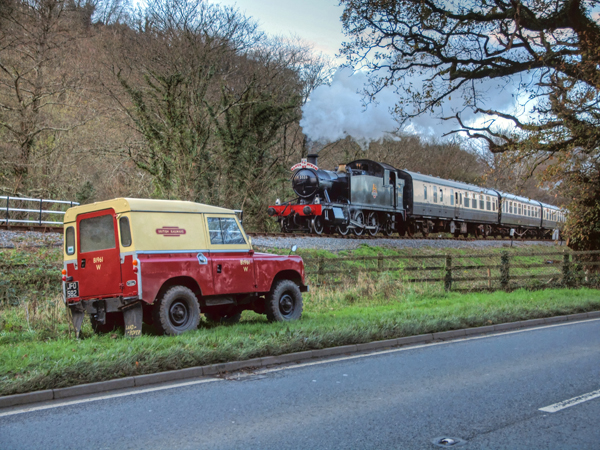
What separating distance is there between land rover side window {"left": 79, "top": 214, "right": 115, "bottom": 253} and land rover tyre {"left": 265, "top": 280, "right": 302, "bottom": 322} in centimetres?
303

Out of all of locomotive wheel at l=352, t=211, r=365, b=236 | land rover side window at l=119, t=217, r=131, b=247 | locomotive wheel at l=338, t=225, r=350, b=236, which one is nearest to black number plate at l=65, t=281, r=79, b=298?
land rover side window at l=119, t=217, r=131, b=247

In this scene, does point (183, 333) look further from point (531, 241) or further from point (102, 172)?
point (531, 241)

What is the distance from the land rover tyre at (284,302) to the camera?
994cm

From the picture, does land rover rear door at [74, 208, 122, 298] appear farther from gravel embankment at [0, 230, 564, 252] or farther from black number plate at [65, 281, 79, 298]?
gravel embankment at [0, 230, 564, 252]

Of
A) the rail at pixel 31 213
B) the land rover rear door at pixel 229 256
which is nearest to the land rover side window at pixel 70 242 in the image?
the land rover rear door at pixel 229 256

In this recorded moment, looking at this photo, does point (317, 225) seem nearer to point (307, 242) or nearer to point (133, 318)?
point (307, 242)

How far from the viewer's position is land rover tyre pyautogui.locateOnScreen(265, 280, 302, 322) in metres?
9.94

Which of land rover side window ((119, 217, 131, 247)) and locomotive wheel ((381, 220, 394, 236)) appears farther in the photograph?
locomotive wheel ((381, 220, 394, 236))

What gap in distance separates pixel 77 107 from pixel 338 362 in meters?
22.6

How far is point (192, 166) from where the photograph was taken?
22.3 meters

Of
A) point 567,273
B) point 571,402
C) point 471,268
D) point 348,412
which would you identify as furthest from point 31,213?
point 571,402

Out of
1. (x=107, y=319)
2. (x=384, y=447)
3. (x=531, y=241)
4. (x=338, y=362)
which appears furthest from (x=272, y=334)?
(x=531, y=241)

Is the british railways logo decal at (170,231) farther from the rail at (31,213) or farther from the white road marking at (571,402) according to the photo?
the rail at (31,213)

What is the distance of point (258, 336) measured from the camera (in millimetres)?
8227
